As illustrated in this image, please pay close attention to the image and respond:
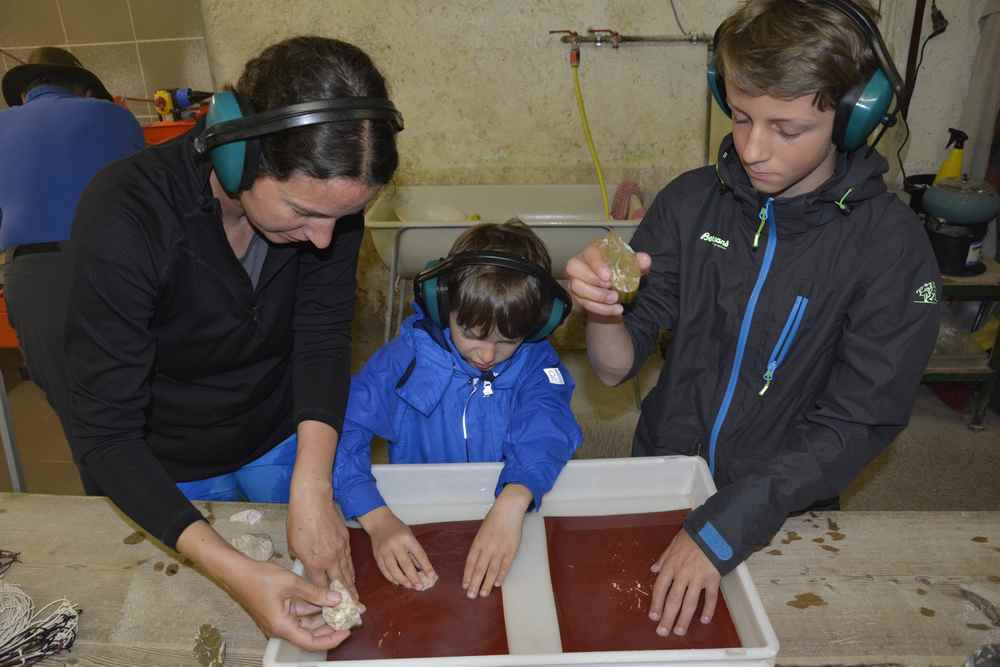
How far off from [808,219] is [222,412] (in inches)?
50.2

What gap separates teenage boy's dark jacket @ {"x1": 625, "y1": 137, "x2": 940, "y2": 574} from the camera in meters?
1.28

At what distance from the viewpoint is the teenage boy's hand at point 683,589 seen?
116cm

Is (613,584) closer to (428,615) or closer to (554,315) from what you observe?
(428,615)

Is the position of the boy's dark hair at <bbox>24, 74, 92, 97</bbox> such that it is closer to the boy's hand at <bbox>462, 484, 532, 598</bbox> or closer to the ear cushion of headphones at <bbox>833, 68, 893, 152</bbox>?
the boy's hand at <bbox>462, 484, 532, 598</bbox>

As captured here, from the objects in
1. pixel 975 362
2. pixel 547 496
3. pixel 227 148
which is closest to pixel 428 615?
pixel 547 496

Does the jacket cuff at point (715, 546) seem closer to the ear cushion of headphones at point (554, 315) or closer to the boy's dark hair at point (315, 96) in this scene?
the ear cushion of headphones at point (554, 315)

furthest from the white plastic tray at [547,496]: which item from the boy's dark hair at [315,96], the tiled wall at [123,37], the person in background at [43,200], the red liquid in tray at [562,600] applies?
the tiled wall at [123,37]

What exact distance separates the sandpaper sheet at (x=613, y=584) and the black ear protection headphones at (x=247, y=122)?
0.82 meters

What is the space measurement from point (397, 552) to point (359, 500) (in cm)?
14

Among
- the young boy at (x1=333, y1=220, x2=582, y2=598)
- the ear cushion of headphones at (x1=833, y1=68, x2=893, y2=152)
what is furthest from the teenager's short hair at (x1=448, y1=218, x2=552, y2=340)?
the ear cushion of headphones at (x1=833, y1=68, x2=893, y2=152)

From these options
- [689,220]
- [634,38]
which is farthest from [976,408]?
[689,220]

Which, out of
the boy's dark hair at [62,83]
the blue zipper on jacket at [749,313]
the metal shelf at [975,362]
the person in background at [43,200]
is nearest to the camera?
the blue zipper on jacket at [749,313]

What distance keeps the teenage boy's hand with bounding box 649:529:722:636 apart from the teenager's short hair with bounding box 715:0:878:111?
0.81 metres

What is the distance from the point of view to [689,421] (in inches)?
60.6
